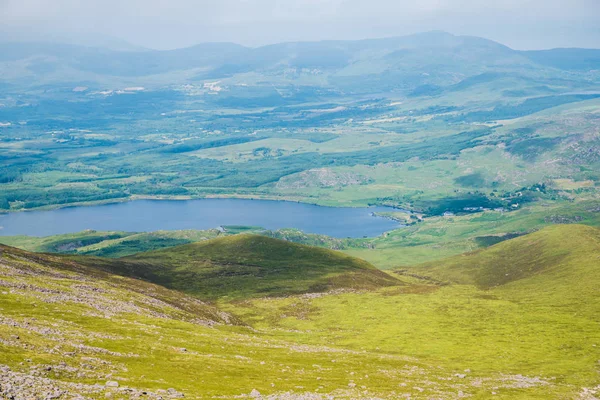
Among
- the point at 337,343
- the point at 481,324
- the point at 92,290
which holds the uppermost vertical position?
the point at 92,290

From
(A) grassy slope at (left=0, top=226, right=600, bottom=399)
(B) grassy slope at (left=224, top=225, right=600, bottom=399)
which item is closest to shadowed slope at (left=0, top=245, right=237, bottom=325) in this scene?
(A) grassy slope at (left=0, top=226, right=600, bottom=399)

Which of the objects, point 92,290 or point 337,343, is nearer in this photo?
point 92,290

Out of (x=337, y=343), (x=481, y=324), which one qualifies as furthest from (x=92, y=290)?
(x=481, y=324)

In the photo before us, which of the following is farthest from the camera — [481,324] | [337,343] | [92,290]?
[481,324]

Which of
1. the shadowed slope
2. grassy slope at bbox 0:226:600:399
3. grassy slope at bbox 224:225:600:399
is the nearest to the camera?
grassy slope at bbox 0:226:600:399

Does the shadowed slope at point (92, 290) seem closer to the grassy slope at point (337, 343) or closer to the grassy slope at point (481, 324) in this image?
the grassy slope at point (337, 343)

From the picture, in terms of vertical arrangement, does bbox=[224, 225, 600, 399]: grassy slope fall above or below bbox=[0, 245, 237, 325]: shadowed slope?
below

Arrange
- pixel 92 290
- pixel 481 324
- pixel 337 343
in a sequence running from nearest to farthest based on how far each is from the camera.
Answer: pixel 92 290
pixel 337 343
pixel 481 324

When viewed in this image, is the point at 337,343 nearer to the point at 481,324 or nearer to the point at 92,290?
the point at 481,324

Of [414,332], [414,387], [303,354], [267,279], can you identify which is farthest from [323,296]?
[414,387]

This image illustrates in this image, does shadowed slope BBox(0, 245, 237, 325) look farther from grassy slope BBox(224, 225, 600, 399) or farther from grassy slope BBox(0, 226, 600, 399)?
grassy slope BBox(224, 225, 600, 399)

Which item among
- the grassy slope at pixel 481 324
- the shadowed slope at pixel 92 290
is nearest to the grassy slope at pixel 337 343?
the grassy slope at pixel 481 324
